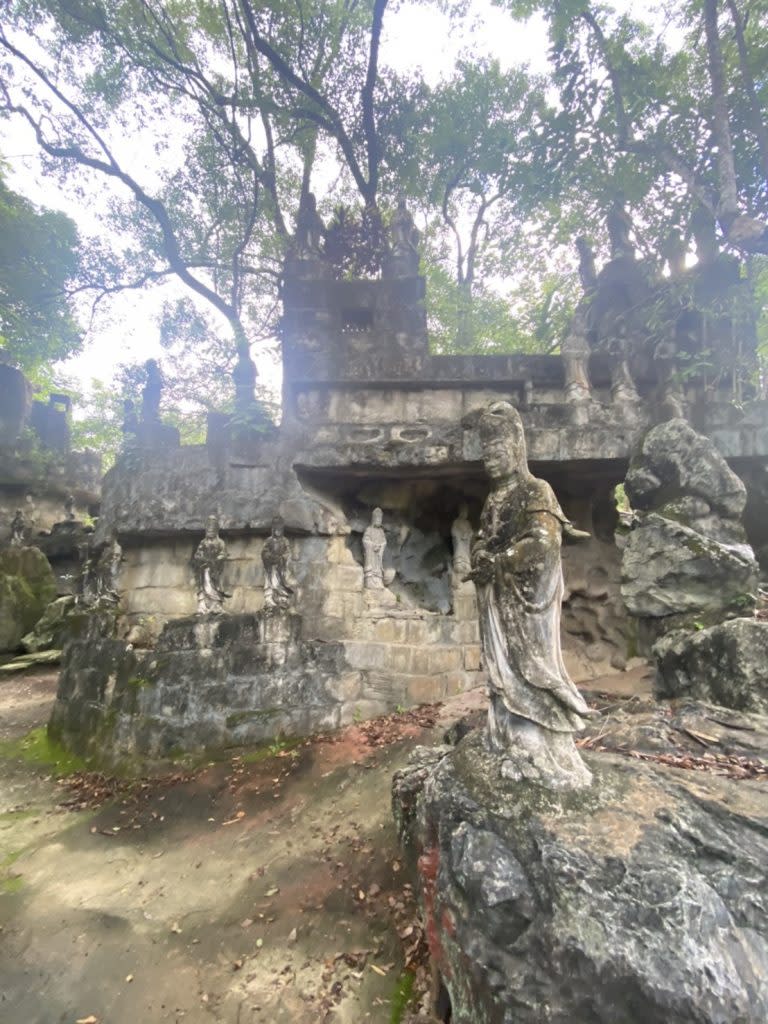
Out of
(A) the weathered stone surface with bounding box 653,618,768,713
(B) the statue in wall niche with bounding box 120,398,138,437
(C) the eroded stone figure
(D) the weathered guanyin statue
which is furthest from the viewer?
(B) the statue in wall niche with bounding box 120,398,138,437

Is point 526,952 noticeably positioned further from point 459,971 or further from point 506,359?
point 506,359

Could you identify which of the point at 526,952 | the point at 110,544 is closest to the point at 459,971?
the point at 526,952

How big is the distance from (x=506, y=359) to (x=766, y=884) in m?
7.89

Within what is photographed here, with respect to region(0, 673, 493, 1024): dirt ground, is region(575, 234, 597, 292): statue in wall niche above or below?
above

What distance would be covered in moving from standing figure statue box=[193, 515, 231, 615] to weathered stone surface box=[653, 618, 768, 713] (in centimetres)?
574

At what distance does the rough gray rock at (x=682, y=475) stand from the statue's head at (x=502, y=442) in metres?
3.75

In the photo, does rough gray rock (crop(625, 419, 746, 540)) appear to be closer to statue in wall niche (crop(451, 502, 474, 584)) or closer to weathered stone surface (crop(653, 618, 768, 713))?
weathered stone surface (crop(653, 618, 768, 713))

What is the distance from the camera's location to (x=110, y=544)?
310 inches

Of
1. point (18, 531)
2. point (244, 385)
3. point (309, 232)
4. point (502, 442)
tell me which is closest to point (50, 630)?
point (18, 531)

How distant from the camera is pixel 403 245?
981 cm

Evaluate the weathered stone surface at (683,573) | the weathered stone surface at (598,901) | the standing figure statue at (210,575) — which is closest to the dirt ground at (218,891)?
the weathered stone surface at (598,901)

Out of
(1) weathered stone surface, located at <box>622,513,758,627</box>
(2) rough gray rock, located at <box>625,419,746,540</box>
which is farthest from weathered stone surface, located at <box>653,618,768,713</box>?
(2) rough gray rock, located at <box>625,419,746,540</box>

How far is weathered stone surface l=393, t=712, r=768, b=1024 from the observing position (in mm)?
2152

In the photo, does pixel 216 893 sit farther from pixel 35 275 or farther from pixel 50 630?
pixel 35 275
